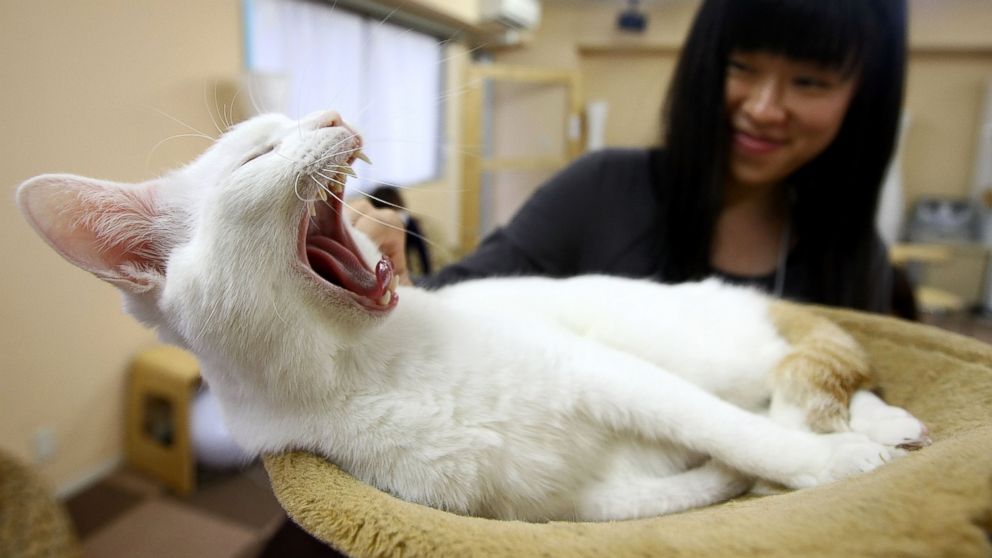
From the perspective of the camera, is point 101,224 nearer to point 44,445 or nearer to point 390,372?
point 390,372

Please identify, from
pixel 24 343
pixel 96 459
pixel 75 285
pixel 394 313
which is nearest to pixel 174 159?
pixel 394 313

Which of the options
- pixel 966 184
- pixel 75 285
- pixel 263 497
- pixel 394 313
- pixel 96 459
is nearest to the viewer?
pixel 394 313


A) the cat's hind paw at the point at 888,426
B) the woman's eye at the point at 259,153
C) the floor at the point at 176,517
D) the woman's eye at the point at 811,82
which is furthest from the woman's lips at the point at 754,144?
the floor at the point at 176,517

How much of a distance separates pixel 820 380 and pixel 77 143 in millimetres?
1471

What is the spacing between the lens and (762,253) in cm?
170

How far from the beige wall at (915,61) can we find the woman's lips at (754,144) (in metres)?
4.54

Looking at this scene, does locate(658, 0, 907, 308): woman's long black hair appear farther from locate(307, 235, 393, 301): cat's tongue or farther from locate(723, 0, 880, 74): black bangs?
locate(307, 235, 393, 301): cat's tongue

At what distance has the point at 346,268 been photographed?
2.67ft

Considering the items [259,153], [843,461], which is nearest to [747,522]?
[843,461]

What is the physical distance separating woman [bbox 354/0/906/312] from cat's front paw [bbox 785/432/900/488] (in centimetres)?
86

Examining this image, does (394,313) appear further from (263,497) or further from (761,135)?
(263,497)

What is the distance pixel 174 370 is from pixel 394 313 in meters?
2.07

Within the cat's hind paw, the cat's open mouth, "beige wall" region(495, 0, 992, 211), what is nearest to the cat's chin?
the cat's open mouth

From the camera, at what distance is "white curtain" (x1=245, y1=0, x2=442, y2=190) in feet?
9.22
